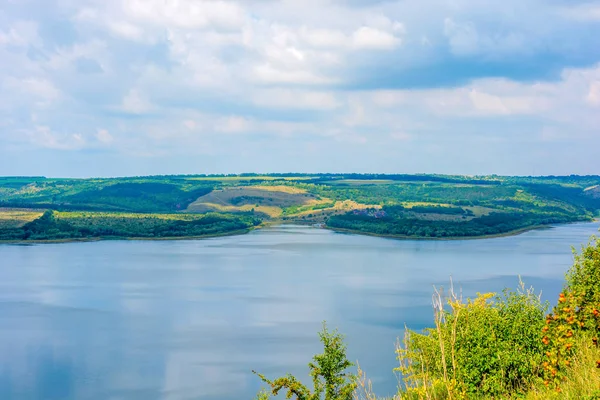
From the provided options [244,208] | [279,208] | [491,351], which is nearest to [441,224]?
[279,208]

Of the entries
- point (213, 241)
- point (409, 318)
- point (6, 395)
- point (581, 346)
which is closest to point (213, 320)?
point (409, 318)

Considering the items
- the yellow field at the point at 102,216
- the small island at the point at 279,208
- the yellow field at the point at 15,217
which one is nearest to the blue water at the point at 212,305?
the small island at the point at 279,208

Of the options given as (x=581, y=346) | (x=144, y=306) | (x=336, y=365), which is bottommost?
(x=144, y=306)

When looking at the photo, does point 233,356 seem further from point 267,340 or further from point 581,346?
point 581,346

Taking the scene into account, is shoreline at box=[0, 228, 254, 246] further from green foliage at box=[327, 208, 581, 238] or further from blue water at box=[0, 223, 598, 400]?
green foliage at box=[327, 208, 581, 238]

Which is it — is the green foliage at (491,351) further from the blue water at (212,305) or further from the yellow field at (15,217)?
the yellow field at (15,217)

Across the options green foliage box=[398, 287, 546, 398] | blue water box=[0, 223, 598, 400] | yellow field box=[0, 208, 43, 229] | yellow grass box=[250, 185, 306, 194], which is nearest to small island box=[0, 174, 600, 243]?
yellow field box=[0, 208, 43, 229]
